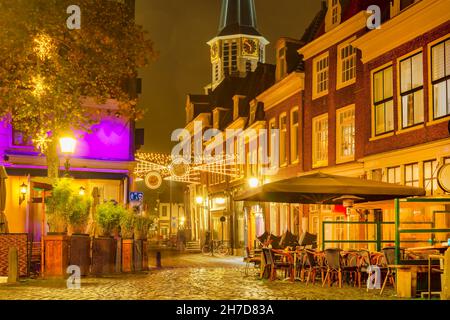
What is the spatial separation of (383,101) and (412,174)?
114 inches

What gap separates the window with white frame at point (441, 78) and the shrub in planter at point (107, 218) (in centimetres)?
940

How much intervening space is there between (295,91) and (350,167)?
733 centimetres

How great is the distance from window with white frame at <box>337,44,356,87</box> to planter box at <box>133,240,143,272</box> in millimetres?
9907

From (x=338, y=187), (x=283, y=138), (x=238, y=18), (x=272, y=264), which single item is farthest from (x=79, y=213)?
(x=238, y=18)

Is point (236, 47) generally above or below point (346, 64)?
above

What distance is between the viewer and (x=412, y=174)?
20500mm

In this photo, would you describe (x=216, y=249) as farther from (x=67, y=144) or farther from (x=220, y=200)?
(x=67, y=144)

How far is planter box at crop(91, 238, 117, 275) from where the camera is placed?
61.9ft

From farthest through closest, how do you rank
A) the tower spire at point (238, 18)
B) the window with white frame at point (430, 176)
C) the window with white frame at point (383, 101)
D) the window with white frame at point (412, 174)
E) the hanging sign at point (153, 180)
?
the tower spire at point (238, 18)
the hanging sign at point (153, 180)
the window with white frame at point (383, 101)
the window with white frame at point (412, 174)
the window with white frame at point (430, 176)

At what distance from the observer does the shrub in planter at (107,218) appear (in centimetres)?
1998

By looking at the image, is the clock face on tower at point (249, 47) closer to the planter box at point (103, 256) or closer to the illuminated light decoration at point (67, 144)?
the illuminated light decoration at point (67, 144)

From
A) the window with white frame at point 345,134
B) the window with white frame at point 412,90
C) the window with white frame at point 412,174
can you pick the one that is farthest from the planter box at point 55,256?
the window with white frame at point 345,134
